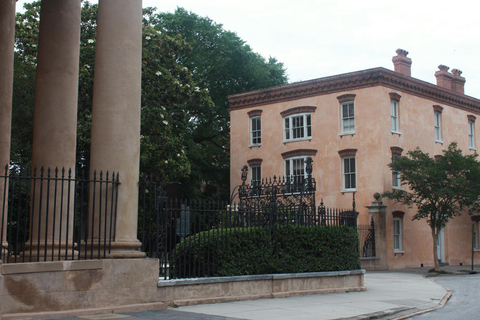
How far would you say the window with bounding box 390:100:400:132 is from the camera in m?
39.1

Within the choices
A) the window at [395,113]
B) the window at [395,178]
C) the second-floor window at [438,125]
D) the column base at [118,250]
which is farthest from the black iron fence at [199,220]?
the second-floor window at [438,125]

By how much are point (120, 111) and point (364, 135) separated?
90.7ft

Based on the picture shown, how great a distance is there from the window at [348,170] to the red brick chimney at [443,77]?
36.9 ft

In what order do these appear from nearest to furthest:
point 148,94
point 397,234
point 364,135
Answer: point 148,94 → point 397,234 → point 364,135

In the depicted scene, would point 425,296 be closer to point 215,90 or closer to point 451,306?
point 451,306

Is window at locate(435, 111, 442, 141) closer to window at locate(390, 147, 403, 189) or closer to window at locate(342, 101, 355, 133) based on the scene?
A: window at locate(390, 147, 403, 189)

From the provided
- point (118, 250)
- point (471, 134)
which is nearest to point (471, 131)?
point (471, 134)

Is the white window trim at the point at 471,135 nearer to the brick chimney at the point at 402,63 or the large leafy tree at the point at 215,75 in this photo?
the brick chimney at the point at 402,63

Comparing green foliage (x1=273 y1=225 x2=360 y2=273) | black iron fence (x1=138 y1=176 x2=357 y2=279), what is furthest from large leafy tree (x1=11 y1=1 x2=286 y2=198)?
green foliage (x1=273 y1=225 x2=360 y2=273)

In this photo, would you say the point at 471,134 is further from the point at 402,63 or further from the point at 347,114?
the point at 347,114

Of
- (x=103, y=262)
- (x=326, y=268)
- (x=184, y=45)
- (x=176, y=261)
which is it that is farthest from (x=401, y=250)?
(x=103, y=262)

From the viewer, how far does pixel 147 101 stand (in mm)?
30344

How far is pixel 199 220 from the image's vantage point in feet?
47.0

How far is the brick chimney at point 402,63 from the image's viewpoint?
41.7 meters
